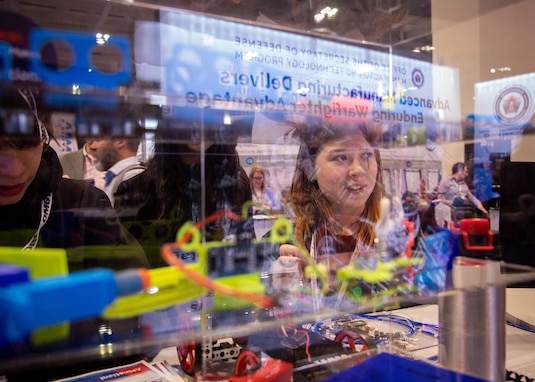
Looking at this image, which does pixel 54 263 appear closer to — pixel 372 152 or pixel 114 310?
pixel 114 310

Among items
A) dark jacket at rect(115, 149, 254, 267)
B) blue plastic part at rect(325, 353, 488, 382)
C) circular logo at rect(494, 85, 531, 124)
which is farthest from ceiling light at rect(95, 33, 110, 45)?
circular logo at rect(494, 85, 531, 124)

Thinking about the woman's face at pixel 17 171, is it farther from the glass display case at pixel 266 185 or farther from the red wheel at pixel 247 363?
the red wheel at pixel 247 363

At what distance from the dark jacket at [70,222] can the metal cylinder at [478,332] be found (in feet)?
1.60

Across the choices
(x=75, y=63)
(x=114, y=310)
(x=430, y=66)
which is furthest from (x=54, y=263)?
(x=430, y=66)

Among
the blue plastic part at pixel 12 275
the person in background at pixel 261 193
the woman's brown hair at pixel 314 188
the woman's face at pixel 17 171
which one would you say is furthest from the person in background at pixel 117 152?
the blue plastic part at pixel 12 275

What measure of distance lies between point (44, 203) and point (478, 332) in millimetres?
765

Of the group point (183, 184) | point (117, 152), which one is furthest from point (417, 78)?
point (117, 152)

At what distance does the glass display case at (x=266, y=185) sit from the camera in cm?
52

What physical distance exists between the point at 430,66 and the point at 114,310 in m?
0.99

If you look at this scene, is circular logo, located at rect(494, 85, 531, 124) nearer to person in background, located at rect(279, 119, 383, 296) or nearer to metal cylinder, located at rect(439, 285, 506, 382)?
person in background, located at rect(279, 119, 383, 296)

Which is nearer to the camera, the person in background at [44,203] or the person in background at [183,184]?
the person in background at [44,203]

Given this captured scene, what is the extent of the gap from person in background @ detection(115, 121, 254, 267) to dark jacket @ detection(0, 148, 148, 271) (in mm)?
42

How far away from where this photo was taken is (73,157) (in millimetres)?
815

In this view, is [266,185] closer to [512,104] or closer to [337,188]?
[337,188]
